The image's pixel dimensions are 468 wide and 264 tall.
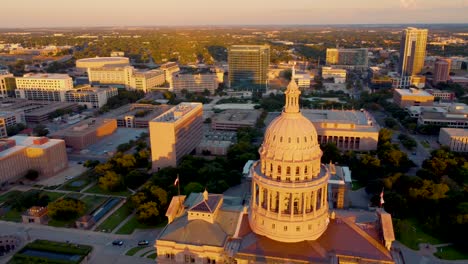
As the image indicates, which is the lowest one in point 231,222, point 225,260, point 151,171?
point 151,171

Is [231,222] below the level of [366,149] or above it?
above

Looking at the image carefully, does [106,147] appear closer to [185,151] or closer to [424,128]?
[185,151]

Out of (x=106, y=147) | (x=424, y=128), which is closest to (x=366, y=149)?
(x=424, y=128)

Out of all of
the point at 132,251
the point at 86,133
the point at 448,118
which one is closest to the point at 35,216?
the point at 132,251

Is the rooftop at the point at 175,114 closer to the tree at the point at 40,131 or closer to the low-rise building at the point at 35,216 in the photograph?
the low-rise building at the point at 35,216

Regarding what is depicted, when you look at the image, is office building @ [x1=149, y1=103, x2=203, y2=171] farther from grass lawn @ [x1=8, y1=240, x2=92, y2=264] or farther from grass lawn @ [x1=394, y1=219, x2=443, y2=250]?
grass lawn @ [x1=394, y1=219, x2=443, y2=250]

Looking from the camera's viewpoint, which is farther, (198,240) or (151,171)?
(151,171)
